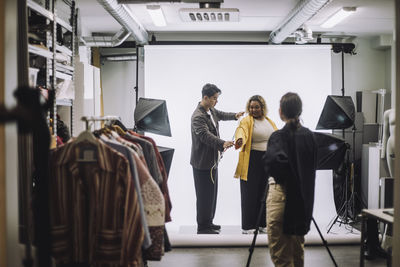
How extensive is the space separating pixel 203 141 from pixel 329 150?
1470 millimetres

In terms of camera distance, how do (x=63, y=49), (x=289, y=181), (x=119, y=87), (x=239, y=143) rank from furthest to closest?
(x=119, y=87), (x=239, y=143), (x=63, y=49), (x=289, y=181)

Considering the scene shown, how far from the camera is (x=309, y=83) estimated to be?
5.25m

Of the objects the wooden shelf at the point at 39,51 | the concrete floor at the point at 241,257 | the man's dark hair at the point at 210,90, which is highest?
the wooden shelf at the point at 39,51

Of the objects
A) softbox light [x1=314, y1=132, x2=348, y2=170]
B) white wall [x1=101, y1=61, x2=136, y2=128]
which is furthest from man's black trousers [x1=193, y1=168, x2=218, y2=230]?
white wall [x1=101, y1=61, x2=136, y2=128]

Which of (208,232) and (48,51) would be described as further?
(208,232)

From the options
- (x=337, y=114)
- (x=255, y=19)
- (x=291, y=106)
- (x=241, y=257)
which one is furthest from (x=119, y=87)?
(x=291, y=106)

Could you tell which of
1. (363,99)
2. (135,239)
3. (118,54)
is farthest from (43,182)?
(363,99)

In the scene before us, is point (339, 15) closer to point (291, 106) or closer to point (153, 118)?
point (153, 118)

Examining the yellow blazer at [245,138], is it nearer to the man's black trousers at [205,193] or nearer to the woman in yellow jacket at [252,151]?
the woman in yellow jacket at [252,151]

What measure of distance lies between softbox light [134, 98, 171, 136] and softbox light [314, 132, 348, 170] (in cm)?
174

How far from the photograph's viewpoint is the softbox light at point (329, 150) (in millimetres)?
4352

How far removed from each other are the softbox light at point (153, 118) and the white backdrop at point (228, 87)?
41.4 inches

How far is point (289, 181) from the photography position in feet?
7.94

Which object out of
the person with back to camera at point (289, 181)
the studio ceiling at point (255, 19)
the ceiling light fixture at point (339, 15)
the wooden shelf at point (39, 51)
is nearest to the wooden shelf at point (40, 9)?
the wooden shelf at point (39, 51)
